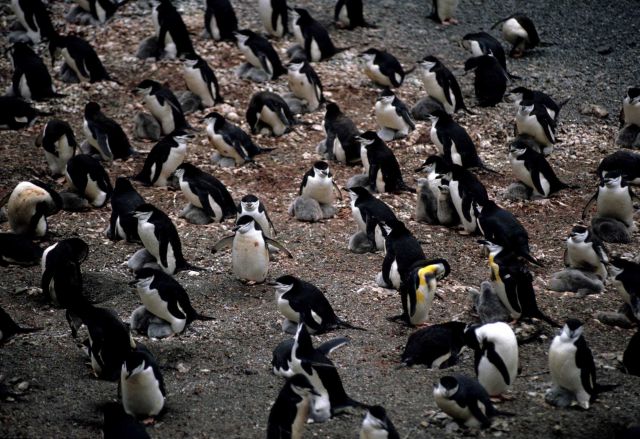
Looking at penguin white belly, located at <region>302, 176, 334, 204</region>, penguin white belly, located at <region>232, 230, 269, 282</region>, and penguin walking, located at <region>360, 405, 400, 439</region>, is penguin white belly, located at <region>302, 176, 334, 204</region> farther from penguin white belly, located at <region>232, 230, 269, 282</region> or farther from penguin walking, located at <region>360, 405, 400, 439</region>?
penguin walking, located at <region>360, 405, 400, 439</region>

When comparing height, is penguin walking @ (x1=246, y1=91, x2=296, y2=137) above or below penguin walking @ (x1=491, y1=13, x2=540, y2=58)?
below

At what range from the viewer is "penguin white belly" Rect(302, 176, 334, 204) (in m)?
10.1

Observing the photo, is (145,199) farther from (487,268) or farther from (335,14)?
(335,14)

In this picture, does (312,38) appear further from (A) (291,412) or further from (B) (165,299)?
(A) (291,412)

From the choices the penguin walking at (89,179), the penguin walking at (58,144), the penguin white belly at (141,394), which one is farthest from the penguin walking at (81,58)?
the penguin white belly at (141,394)

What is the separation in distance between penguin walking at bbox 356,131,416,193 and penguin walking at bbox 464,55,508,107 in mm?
2311

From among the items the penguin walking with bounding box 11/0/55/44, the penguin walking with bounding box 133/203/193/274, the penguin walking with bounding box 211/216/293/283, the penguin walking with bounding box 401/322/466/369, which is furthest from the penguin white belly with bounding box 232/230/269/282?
the penguin walking with bounding box 11/0/55/44

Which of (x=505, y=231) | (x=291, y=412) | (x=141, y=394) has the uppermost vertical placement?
(x=291, y=412)

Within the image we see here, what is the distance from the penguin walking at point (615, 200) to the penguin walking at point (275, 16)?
5661 mm

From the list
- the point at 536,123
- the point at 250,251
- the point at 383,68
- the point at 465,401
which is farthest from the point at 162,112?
the point at 465,401

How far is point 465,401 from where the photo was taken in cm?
636

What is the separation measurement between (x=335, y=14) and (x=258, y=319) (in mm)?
7156

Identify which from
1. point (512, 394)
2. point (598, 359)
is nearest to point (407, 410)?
point (512, 394)

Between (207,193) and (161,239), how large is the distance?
1.23m
